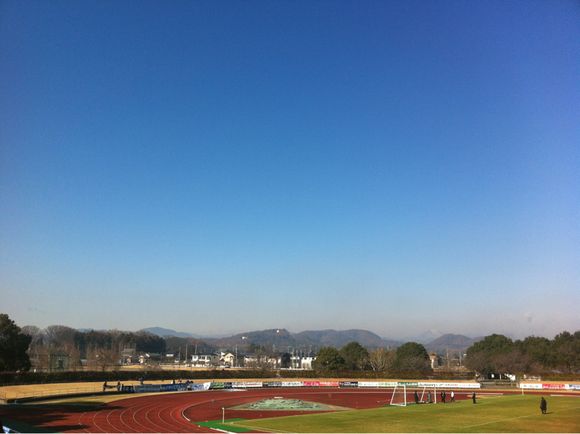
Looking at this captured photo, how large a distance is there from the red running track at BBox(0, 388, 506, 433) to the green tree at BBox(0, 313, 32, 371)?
2102 centimetres

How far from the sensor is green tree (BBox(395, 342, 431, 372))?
106 m

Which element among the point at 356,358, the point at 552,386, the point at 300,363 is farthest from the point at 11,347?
the point at 300,363

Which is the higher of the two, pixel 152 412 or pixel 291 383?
pixel 152 412

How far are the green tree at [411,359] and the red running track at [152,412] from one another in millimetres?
49118

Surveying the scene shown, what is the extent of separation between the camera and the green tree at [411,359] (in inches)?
4169

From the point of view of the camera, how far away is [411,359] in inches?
4257

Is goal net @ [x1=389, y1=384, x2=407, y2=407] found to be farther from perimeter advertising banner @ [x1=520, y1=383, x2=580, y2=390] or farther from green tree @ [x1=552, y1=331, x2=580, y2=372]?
green tree @ [x1=552, y1=331, x2=580, y2=372]

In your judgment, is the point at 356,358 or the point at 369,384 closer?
the point at 369,384

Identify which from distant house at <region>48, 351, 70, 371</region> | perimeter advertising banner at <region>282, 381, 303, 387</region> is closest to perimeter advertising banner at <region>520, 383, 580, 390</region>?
perimeter advertising banner at <region>282, 381, 303, 387</region>

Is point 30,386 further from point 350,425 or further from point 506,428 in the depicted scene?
point 506,428

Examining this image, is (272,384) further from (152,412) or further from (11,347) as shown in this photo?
(11,347)

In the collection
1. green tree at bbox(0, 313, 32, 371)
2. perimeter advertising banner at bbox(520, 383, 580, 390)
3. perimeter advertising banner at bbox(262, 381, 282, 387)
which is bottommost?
perimeter advertising banner at bbox(262, 381, 282, 387)

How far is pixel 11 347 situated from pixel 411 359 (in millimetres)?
78405

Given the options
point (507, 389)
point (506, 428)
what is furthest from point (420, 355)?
point (506, 428)
